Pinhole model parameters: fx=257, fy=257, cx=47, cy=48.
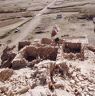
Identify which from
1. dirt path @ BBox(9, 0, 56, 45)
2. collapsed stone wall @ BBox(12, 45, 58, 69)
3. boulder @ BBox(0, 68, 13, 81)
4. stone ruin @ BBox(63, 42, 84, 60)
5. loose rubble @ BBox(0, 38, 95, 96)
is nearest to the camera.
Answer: loose rubble @ BBox(0, 38, 95, 96)

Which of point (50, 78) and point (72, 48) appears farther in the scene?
point (72, 48)

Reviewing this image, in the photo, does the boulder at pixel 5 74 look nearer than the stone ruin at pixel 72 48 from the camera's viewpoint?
Yes

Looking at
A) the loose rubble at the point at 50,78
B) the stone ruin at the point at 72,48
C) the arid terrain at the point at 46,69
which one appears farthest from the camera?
the stone ruin at the point at 72,48

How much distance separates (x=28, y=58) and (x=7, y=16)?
36.9 metres

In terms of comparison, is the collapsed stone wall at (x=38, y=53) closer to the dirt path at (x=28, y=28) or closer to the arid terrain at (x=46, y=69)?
the arid terrain at (x=46, y=69)

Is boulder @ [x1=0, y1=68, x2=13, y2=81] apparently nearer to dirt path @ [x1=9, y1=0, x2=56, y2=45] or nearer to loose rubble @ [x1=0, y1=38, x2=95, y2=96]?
loose rubble @ [x1=0, y1=38, x2=95, y2=96]

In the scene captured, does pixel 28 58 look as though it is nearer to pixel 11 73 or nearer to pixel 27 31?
pixel 11 73

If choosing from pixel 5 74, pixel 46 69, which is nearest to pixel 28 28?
pixel 5 74

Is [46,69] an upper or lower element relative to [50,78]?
upper

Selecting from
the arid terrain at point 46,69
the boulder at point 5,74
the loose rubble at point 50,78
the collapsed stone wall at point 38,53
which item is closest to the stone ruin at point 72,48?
the arid terrain at point 46,69

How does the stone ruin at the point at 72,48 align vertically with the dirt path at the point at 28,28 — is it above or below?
above

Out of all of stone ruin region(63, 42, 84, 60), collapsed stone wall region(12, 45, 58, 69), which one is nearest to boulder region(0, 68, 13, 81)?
collapsed stone wall region(12, 45, 58, 69)

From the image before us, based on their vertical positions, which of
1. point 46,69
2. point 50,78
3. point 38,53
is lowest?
point 38,53

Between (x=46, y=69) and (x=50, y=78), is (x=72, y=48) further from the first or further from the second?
(x=50, y=78)
